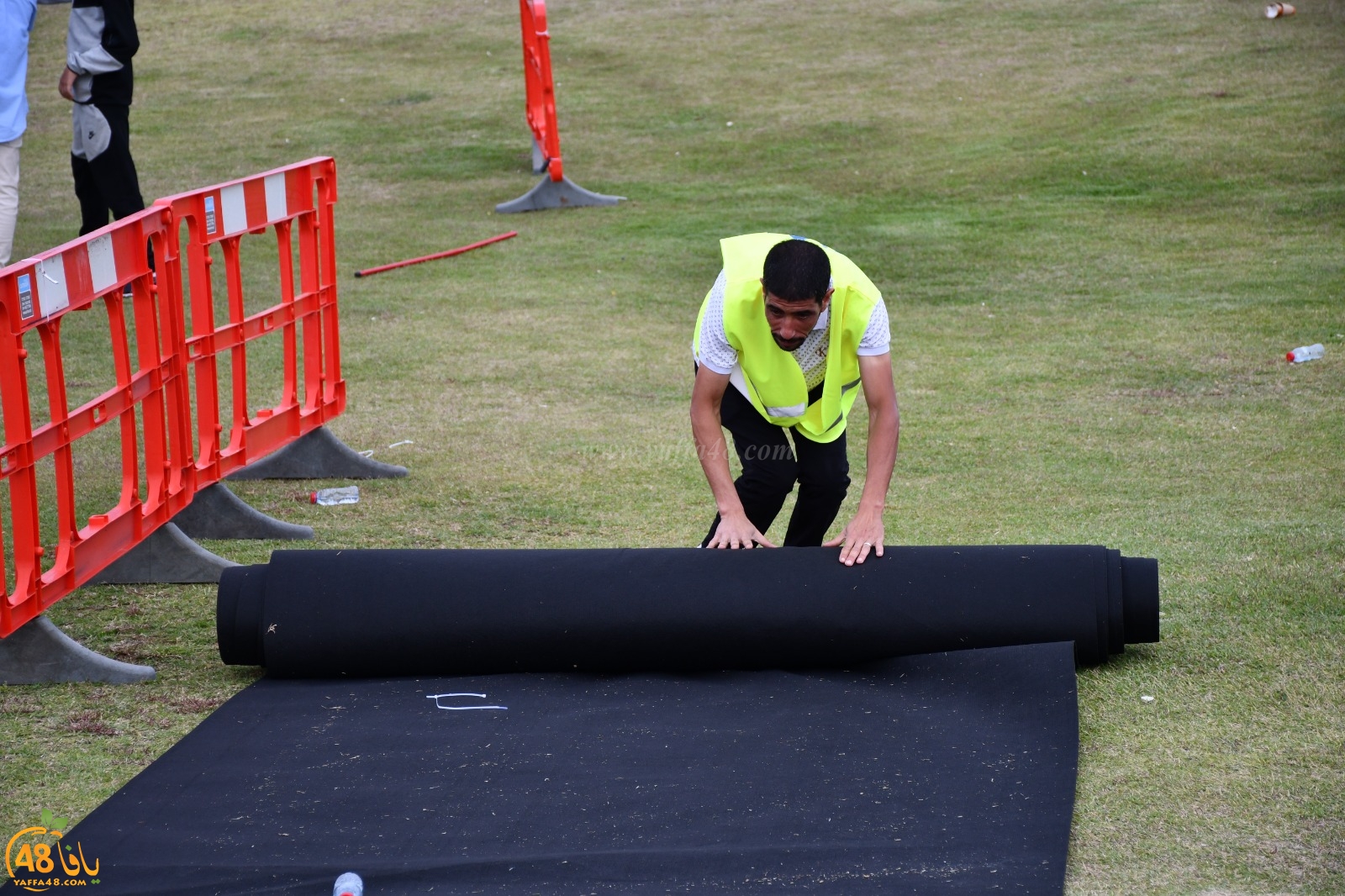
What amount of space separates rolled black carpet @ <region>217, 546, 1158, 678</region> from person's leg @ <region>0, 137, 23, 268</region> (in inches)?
184

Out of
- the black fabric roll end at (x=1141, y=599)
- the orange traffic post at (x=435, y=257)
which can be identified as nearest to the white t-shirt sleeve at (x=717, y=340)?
the black fabric roll end at (x=1141, y=599)

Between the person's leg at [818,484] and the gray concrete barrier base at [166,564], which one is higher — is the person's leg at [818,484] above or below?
above

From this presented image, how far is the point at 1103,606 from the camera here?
4238 millimetres

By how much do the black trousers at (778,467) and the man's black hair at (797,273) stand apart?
0.72m

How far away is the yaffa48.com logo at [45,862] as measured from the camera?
3.21 m

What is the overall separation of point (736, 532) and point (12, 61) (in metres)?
5.88

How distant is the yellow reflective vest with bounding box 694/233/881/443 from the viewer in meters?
4.14

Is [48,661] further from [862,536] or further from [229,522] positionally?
[862,536]

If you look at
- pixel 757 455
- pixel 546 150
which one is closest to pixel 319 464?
pixel 757 455

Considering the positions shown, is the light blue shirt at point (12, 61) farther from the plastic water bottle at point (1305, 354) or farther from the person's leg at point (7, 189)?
the plastic water bottle at point (1305, 354)

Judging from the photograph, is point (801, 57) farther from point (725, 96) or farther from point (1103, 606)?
point (1103, 606)

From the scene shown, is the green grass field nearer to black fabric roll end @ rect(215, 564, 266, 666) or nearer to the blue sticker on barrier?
black fabric roll end @ rect(215, 564, 266, 666)

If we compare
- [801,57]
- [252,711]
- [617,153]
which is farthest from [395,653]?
[801,57]

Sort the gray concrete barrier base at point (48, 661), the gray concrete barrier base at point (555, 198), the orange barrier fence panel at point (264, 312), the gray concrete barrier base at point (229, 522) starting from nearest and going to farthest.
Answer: the gray concrete barrier base at point (48, 661), the orange barrier fence panel at point (264, 312), the gray concrete barrier base at point (229, 522), the gray concrete barrier base at point (555, 198)
